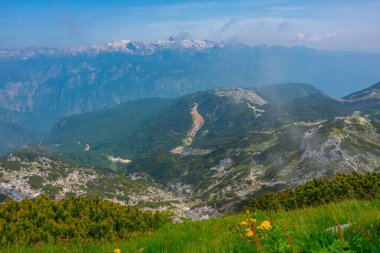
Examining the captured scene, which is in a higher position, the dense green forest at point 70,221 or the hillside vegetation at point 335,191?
the dense green forest at point 70,221

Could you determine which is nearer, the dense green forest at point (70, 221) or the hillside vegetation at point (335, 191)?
the dense green forest at point (70, 221)

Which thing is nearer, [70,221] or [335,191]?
[70,221]

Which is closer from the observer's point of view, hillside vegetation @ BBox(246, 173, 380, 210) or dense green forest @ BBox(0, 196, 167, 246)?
dense green forest @ BBox(0, 196, 167, 246)

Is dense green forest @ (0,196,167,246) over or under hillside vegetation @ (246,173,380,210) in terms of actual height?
over

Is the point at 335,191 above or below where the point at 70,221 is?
below

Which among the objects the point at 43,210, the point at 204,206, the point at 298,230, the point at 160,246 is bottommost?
the point at 204,206

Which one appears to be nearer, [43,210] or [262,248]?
[262,248]

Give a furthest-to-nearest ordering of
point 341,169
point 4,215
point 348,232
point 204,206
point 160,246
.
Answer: point 204,206
point 341,169
point 4,215
point 160,246
point 348,232

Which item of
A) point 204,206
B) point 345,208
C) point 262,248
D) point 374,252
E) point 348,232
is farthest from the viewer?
point 204,206

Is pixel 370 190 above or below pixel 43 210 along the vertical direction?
below

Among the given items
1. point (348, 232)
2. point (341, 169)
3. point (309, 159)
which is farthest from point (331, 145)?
point (348, 232)

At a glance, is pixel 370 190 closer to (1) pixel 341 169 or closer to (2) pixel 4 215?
(2) pixel 4 215
